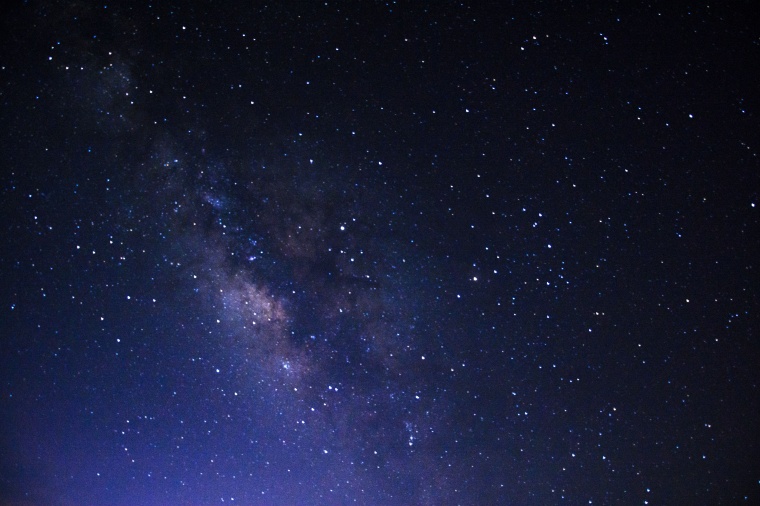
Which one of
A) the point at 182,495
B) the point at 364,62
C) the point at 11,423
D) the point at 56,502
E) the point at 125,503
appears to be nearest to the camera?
the point at 364,62

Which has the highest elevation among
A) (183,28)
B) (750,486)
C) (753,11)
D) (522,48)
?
(183,28)

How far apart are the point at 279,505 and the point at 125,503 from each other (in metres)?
2.26

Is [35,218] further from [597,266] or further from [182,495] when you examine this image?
[597,266]

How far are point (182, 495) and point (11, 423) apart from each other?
110 inches

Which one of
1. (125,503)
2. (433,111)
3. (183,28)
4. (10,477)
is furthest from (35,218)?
(10,477)

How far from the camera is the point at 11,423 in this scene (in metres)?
4.79

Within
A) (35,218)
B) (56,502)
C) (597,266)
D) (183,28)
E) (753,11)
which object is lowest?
(56,502)

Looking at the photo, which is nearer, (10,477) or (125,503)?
(125,503)

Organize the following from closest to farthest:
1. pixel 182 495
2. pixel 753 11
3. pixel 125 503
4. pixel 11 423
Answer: pixel 753 11 → pixel 182 495 → pixel 125 503 → pixel 11 423

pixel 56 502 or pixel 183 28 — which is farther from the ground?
pixel 183 28

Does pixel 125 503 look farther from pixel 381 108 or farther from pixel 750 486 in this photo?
pixel 750 486

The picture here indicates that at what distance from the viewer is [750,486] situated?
2.76m

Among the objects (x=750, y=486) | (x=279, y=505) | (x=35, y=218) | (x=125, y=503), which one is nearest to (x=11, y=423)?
(x=125, y=503)

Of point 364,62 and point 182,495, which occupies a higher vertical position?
point 364,62
